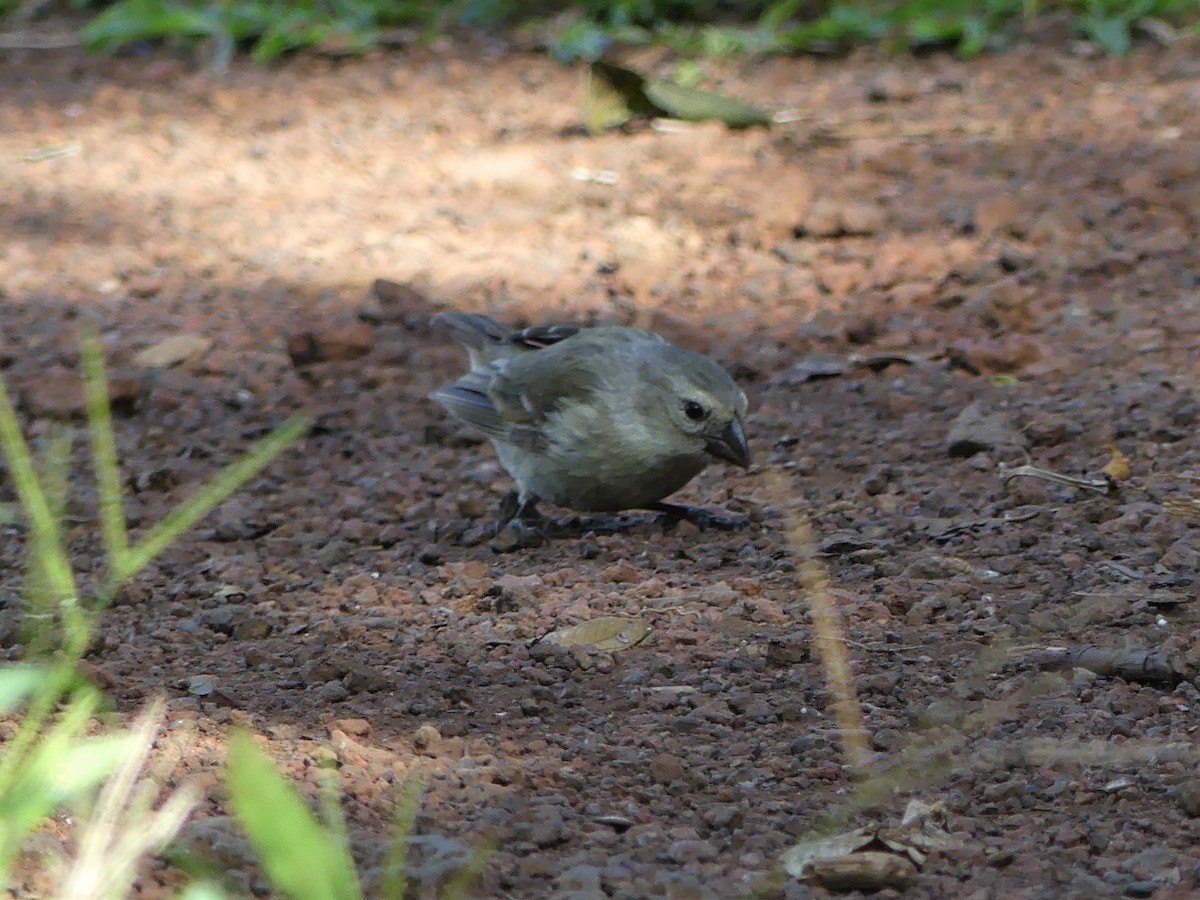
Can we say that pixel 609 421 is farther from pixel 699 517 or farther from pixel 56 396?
pixel 56 396

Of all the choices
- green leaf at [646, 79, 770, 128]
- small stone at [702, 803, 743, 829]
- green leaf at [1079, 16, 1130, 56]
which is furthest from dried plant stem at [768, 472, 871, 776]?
green leaf at [1079, 16, 1130, 56]

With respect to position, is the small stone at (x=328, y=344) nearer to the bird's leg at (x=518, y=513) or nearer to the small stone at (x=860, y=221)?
the bird's leg at (x=518, y=513)

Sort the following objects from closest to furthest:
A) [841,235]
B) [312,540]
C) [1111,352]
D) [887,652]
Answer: [887,652] < [312,540] < [1111,352] < [841,235]

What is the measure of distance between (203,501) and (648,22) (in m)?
6.79

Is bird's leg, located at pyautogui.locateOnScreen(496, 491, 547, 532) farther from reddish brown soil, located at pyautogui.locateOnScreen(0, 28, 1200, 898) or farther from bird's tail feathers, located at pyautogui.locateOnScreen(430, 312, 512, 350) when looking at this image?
bird's tail feathers, located at pyautogui.locateOnScreen(430, 312, 512, 350)

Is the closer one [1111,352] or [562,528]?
[562,528]

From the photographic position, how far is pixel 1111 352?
5746 millimetres

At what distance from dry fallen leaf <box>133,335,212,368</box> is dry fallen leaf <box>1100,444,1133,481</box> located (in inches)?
133

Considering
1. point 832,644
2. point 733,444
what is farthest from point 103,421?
point 832,644

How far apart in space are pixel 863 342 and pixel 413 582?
2.36 m

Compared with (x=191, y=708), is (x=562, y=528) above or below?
below

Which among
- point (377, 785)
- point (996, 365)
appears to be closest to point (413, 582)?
point (377, 785)

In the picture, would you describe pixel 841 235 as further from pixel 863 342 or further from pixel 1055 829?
pixel 1055 829

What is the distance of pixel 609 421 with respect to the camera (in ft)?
16.7
